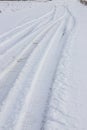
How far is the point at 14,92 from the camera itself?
13.3 ft

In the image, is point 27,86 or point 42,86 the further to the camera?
point 42,86

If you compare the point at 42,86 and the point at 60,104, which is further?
the point at 42,86

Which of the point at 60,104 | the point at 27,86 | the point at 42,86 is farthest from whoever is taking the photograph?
the point at 42,86

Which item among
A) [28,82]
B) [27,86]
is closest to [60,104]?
[27,86]

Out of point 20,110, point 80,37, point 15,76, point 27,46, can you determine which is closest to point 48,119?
point 20,110

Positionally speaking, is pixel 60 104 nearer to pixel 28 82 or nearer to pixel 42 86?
pixel 42 86

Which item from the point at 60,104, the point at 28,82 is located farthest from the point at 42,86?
the point at 60,104

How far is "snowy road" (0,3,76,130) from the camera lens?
3.33m

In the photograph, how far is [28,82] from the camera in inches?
176

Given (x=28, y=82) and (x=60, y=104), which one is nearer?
(x=60, y=104)

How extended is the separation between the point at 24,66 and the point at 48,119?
2044 mm

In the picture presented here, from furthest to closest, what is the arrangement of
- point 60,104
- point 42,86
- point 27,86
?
point 42,86, point 27,86, point 60,104

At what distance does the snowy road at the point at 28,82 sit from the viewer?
3.33 meters

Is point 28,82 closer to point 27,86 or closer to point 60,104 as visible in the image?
point 27,86
